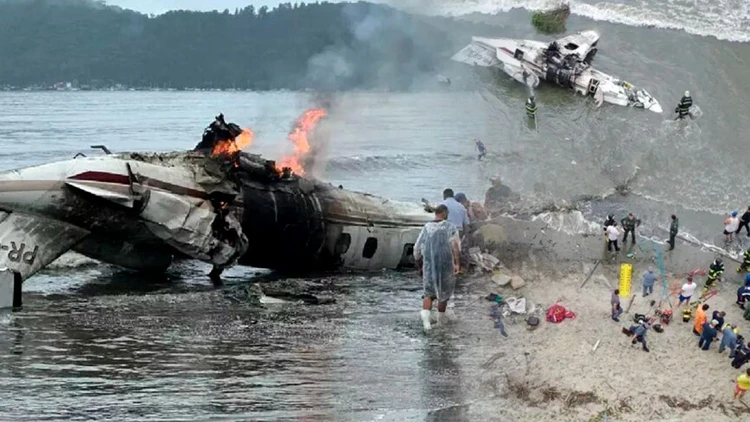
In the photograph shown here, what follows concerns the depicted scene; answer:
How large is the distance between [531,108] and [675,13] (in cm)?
762

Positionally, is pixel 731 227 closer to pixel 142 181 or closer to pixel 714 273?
pixel 714 273

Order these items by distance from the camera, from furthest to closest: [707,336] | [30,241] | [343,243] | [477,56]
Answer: [477,56] < [343,243] < [30,241] < [707,336]

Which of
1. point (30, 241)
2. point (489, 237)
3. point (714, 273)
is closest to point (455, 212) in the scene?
point (489, 237)

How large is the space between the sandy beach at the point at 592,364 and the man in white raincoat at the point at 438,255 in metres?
0.62

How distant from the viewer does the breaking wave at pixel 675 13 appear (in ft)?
97.7

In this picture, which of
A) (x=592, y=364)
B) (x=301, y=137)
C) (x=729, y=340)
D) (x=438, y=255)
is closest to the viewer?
(x=592, y=364)

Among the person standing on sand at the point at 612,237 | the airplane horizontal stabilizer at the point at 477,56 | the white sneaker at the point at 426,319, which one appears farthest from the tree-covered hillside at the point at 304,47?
the white sneaker at the point at 426,319

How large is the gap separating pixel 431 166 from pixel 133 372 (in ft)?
116

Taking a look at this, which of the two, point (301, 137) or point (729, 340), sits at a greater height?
point (301, 137)

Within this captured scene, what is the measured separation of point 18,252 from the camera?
1669cm

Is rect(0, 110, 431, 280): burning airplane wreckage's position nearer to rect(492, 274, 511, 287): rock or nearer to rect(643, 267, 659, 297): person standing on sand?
rect(492, 274, 511, 287): rock

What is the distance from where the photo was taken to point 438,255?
43.8 ft

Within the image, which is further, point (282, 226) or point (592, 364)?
point (282, 226)

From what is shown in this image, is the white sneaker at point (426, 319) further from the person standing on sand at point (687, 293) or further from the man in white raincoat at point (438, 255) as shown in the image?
the person standing on sand at point (687, 293)
